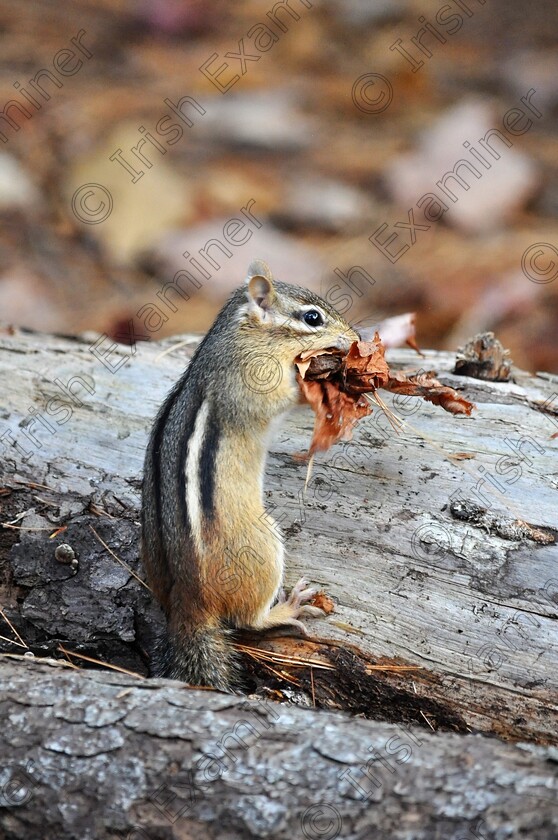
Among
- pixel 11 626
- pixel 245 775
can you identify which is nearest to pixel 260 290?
pixel 11 626

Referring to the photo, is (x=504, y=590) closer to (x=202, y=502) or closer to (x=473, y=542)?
(x=473, y=542)

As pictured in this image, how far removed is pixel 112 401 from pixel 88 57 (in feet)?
18.2

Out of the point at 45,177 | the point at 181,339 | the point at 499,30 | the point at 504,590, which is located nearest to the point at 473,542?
the point at 504,590

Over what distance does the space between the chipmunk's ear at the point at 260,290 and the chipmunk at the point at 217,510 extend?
2 centimetres

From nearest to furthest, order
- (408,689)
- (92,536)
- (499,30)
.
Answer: (408,689) < (92,536) < (499,30)

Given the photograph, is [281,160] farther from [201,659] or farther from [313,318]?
[201,659]

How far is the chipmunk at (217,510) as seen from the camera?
10.1ft

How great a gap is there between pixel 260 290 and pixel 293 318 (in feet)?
0.61

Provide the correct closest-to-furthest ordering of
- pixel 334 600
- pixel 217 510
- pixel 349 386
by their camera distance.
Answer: pixel 217 510, pixel 334 600, pixel 349 386

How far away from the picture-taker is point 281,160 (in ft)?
25.1

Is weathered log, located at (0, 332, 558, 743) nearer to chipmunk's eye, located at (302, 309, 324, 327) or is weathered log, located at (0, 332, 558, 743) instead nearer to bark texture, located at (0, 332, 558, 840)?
bark texture, located at (0, 332, 558, 840)

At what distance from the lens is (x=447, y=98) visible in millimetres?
7938

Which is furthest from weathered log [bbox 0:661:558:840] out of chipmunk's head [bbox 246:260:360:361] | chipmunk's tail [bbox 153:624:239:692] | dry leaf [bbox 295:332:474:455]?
chipmunk's head [bbox 246:260:360:361]

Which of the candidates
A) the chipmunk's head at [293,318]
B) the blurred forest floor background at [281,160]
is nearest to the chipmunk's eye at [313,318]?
the chipmunk's head at [293,318]
